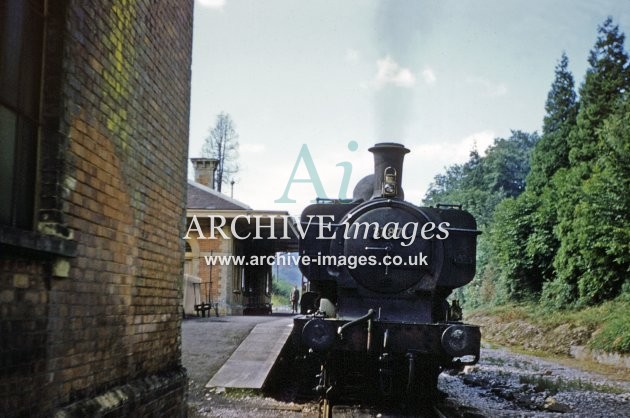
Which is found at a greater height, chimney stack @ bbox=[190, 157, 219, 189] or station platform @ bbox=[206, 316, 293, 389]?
chimney stack @ bbox=[190, 157, 219, 189]

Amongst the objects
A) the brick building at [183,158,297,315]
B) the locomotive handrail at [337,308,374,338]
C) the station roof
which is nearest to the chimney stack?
the station roof

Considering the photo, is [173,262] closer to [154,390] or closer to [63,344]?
[154,390]

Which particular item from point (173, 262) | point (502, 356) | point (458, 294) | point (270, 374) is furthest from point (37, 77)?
point (458, 294)

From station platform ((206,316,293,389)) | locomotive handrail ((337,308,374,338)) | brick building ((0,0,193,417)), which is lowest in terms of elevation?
station platform ((206,316,293,389))

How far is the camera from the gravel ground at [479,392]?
722 centimetres

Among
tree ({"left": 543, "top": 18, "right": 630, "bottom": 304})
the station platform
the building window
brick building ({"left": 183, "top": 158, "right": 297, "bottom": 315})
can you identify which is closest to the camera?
the building window

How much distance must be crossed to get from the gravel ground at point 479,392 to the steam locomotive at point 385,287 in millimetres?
618

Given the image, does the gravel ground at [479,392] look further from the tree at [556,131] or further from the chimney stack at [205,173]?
the tree at [556,131]

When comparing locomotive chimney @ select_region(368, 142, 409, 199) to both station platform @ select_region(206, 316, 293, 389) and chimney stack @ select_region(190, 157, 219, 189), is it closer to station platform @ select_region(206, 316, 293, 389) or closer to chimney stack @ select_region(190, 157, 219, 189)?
station platform @ select_region(206, 316, 293, 389)

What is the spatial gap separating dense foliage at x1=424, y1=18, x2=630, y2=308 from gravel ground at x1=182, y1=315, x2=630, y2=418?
5.11 meters

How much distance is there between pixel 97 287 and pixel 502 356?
577 inches

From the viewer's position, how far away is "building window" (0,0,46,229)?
3.16 m

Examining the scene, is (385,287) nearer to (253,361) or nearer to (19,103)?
(253,361)

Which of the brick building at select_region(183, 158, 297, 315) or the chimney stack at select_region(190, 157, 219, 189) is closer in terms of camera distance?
the brick building at select_region(183, 158, 297, 315)
